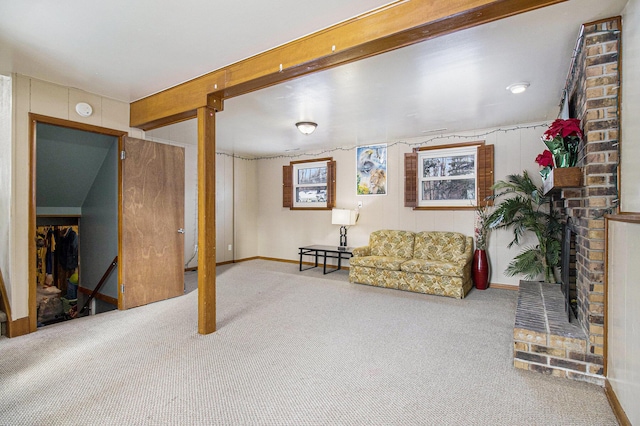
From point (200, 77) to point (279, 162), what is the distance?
4.26m

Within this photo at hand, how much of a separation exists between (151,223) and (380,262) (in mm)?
3200

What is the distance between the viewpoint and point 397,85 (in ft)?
10.8

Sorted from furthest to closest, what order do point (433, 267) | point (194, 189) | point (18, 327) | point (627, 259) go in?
1. point (194, 189)
2. point (433, 267)
3. point (18, 327)
4. point (627, 259)

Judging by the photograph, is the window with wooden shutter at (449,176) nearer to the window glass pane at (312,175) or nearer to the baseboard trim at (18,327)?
the window glass pane at (312,175)

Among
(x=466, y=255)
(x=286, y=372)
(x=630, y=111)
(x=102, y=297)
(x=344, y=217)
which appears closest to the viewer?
(x=630, y=111)

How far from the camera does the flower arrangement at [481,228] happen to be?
491 centimetres

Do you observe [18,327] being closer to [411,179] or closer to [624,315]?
[624,315]

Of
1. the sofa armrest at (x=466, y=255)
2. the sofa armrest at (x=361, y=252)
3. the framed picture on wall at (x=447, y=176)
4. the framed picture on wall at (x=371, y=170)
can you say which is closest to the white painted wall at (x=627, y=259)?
the sofa armrest at (x=466, y=255)

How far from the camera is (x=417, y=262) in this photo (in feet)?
15.8

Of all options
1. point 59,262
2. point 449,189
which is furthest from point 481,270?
point 59,262

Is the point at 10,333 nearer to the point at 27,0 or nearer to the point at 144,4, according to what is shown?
the point at 27,0

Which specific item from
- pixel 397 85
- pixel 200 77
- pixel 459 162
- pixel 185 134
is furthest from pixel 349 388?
pixel 185 134

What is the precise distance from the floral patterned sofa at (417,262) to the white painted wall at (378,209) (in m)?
0.31

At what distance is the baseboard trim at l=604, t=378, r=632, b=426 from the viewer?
1.76 m
